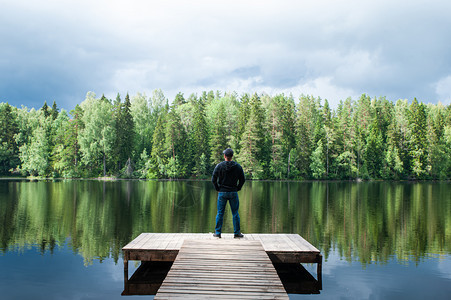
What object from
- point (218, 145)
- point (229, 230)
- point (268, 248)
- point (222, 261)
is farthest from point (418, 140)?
point (222, 261)

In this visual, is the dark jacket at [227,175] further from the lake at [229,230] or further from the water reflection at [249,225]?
the water reflection at [249,225]

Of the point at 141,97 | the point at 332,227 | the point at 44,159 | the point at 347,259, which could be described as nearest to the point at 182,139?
the point at 141,97

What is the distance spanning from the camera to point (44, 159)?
70.6 m

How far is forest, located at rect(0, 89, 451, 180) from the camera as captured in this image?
69.4 m

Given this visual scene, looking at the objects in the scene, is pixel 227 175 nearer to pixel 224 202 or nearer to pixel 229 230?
pixel 224 202

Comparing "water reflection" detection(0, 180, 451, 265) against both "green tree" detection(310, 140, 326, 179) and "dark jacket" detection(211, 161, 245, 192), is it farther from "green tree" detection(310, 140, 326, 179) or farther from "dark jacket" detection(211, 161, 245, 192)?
"green tree" detection(310, 140, 326, 179)

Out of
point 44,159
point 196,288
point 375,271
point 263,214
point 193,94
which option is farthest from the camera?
point 193,94

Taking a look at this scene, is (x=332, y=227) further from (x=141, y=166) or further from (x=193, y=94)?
(x=193, y=94)

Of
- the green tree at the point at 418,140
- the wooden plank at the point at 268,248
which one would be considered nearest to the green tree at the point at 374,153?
the green tree at the point at 418,140

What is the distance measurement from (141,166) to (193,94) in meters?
41.1

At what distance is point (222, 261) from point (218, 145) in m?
62.2

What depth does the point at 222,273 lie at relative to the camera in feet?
24.4

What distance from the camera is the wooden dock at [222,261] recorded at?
6.57 meters

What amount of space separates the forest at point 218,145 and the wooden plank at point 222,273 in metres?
58.4
